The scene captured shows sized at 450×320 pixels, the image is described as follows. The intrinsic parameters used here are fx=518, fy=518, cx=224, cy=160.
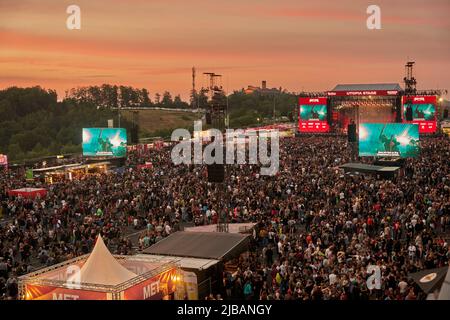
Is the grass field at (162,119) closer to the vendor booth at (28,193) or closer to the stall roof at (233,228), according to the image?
the vendor booth at (28,193)

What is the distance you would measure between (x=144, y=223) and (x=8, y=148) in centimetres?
Result: 6438

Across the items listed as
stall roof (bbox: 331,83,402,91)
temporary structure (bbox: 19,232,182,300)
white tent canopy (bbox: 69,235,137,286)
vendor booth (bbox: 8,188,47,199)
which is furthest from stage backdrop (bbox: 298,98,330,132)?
white tent canopy (bbox: 69,235,137,286)

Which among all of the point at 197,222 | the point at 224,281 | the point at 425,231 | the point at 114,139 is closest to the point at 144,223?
the point at 197,222

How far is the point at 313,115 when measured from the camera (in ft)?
207

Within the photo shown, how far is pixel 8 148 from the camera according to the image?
258 feet

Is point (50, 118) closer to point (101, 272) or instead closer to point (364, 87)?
point (364, 87)

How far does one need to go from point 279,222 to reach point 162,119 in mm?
117875

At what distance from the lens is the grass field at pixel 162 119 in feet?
413

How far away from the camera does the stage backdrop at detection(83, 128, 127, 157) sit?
42.9m

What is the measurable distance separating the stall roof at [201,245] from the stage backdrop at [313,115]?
49.6 metres

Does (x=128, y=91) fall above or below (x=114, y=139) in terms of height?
above

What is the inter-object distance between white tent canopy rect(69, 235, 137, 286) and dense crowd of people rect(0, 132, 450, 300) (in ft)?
9.71

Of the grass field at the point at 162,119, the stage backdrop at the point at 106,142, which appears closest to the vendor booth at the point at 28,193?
the stage backdrop at the point at 106,142
